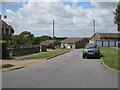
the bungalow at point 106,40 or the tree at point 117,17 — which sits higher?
the tree at point 117,17

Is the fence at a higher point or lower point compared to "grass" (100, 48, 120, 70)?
higher

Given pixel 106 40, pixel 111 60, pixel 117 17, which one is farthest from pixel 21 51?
pixel 106 40

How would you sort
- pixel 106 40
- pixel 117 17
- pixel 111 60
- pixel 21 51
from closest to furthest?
pixel 111 60 → pixel 21 51 → pixel 117 17 → pixel 106 40

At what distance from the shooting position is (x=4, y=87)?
8.62 metres

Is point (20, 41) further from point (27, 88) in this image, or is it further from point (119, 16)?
point (27, 88)

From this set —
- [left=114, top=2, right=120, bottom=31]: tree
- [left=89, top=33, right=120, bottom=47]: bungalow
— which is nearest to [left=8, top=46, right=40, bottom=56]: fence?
[left=114, top=2, right=120, bottom=31]: tree

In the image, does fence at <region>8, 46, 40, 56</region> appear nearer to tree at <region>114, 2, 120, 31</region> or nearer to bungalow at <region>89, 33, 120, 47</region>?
tree at <region>114, 2, 120, 31</region>

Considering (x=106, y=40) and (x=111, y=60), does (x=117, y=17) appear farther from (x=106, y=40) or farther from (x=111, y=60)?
(x=106, y=40)

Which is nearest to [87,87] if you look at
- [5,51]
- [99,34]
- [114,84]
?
[114,84]

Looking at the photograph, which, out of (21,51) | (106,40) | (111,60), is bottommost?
(111,60)

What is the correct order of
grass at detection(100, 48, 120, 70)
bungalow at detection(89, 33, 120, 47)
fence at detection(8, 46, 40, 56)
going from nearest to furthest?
grass at detection(100, 48, 120, 70)
fence at detection(8, 46, 40, 56)
bungalow at detection(89, 33, 120, 47)

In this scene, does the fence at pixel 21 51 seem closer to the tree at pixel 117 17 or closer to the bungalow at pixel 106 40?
the tree at pixel 117 17

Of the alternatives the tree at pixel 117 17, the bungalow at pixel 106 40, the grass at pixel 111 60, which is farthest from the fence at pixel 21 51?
the bungalow at pixel 106 40

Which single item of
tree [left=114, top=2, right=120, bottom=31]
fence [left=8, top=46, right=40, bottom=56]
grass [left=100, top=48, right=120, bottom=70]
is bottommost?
grass [left=100, top=48, right=120, bottom=70]
